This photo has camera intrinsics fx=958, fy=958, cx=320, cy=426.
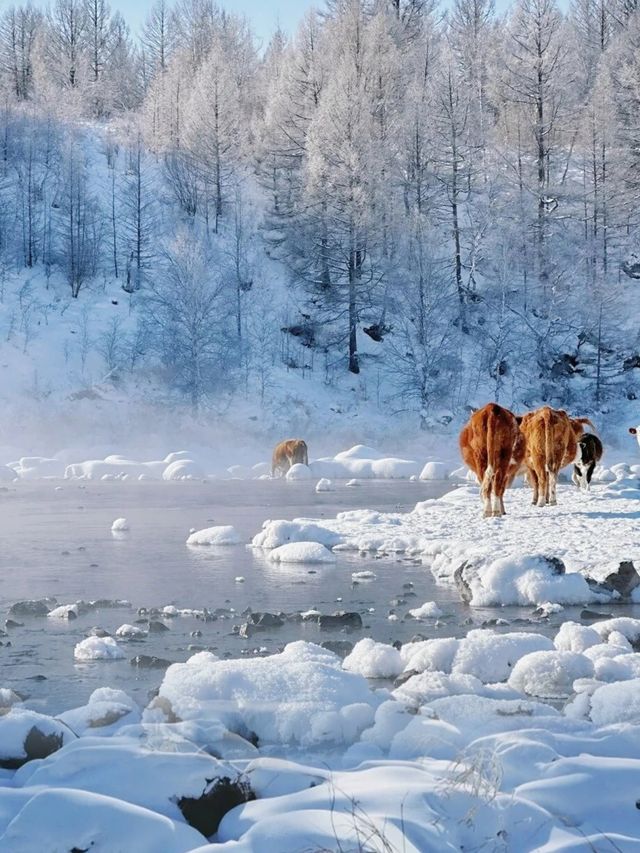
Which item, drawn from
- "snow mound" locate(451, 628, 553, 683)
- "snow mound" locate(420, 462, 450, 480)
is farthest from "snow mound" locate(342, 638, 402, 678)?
"snow mound" locate(420, 462, 450, 480)

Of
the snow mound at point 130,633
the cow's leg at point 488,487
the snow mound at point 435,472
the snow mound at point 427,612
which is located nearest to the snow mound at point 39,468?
the snow mound at point 435,472

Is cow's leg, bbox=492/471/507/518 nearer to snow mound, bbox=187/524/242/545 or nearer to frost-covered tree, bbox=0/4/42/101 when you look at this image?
snow mound, bbox=187/524/242/545

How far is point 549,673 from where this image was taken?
17.2ft

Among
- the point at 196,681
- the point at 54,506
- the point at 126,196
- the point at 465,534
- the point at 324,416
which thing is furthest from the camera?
the point at 126,196

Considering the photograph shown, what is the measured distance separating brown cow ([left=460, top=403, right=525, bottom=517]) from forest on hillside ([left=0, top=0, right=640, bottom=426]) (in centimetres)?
2664

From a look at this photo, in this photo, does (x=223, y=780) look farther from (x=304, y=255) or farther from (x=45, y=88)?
(x=45, y=88)

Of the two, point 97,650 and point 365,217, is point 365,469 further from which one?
point 97,650

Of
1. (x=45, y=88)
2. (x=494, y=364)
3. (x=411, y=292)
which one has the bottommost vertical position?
(x=494, y=364)

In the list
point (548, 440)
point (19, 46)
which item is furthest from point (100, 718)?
point (19, 46)

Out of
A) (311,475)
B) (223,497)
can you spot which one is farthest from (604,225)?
(223,497)

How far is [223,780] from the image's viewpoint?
3613 mm

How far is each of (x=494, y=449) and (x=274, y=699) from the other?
30.4 ft

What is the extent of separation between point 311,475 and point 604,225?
29278 mm

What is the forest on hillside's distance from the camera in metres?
42.9
